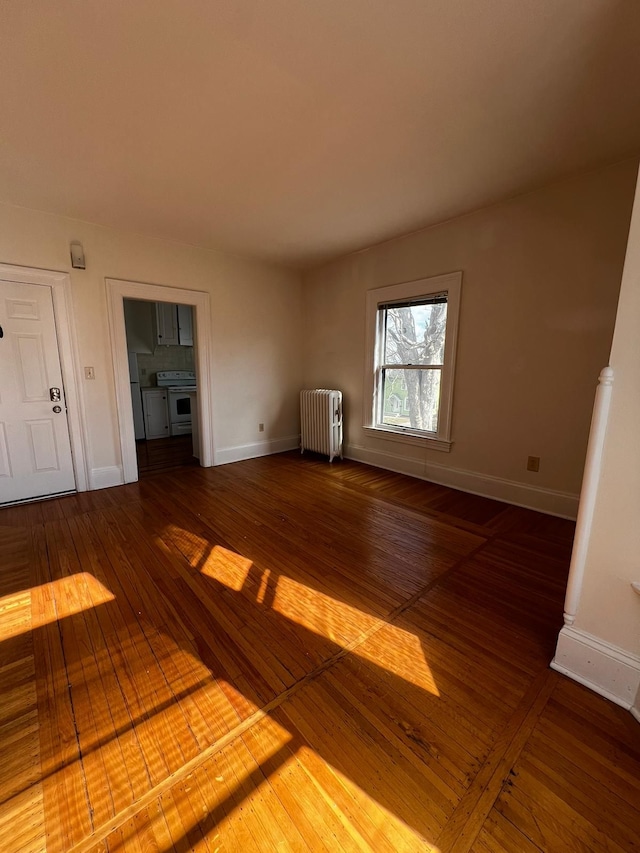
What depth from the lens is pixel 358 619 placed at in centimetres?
176

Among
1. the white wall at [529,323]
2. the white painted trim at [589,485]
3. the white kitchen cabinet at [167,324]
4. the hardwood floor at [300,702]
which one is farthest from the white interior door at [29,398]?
the white painted trim at [589,485]

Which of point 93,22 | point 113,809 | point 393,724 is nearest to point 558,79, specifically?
point 93,22

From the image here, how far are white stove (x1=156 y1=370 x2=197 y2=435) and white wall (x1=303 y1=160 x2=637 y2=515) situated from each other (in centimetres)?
411

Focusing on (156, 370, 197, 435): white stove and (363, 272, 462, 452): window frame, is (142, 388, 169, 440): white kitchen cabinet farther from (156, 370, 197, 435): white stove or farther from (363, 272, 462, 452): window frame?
(363, 272, 462, 452): window frame

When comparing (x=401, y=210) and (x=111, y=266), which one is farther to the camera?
(x=111, y=266)

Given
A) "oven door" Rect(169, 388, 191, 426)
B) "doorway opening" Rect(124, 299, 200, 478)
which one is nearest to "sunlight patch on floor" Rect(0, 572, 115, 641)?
"doorway opening" Rect(124, 299, 200, 478)

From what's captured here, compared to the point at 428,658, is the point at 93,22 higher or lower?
higher

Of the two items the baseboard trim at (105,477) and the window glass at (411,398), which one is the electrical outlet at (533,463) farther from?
the baseboard trim at (105,477)

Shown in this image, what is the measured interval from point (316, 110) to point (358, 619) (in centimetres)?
268

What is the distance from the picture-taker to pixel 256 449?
479cm

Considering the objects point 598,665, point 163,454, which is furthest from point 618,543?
point 163,454

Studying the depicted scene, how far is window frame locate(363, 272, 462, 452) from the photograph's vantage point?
3.36 m

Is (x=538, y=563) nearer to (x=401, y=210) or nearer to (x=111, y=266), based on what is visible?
(x=401, y=210)

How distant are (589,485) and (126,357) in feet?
12.7
